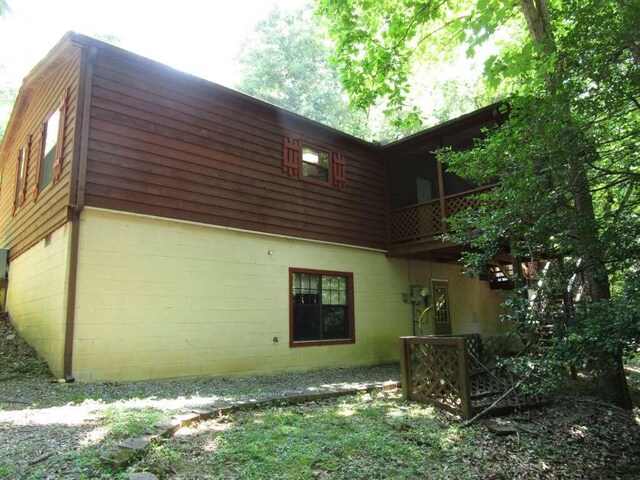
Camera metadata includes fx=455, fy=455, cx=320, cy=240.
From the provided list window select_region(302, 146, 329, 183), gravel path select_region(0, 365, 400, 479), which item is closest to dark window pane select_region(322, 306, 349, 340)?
gravel path select_region(0, 365, 400, 479)

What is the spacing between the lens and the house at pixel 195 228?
7.23 meters

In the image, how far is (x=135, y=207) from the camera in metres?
7.62

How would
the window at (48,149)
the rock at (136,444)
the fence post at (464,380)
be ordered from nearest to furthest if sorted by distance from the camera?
the rock at (136,444) → the fence post at (464,380) → the window at (48,149)

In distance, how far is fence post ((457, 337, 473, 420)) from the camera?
5341mm

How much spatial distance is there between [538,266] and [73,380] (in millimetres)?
10987

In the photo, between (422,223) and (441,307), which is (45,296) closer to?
(422,223)

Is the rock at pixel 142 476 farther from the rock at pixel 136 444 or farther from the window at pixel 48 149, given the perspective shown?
the window at pixel 48 149

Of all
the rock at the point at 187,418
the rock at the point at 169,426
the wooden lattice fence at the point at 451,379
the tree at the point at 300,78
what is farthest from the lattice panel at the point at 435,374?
the tree at the point at 300,78

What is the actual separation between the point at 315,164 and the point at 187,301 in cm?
460

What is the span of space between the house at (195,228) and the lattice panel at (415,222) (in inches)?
1.6

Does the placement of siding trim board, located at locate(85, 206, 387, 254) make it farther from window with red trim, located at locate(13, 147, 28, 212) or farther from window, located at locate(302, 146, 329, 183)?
window with red trim, located at locate(13, 147, 28, 212)

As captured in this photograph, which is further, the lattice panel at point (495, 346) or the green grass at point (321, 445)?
the lattice panel at point (495, 346)

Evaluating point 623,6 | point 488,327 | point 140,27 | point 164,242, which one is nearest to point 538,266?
point 488,327

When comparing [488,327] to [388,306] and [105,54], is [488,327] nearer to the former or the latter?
[388,306]
